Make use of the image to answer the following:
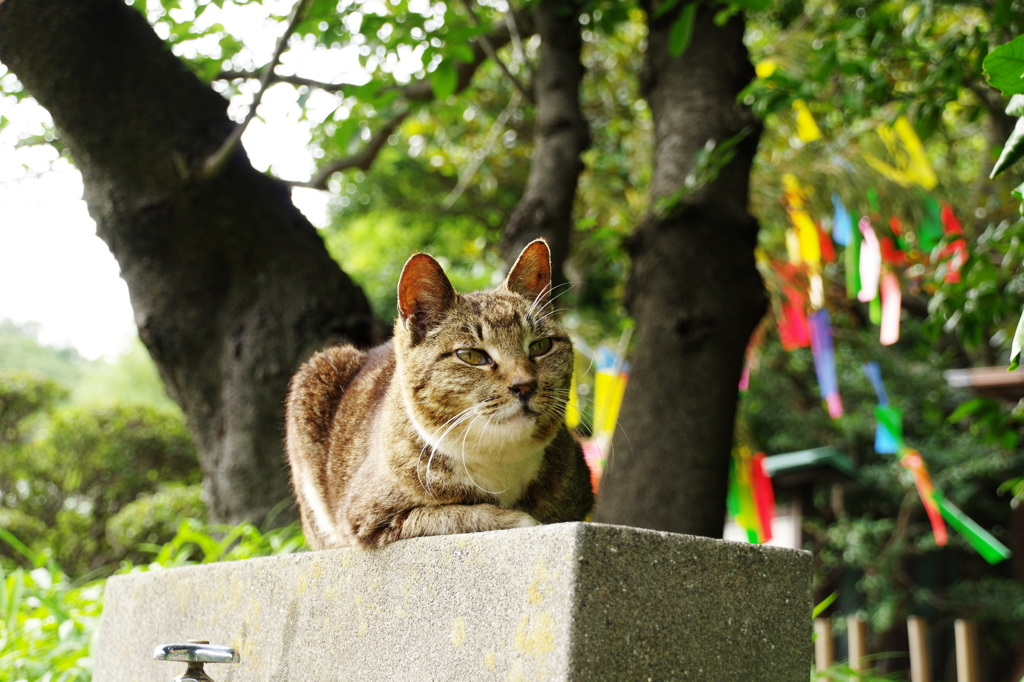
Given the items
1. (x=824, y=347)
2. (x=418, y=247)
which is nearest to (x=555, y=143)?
(x=824, y=347)

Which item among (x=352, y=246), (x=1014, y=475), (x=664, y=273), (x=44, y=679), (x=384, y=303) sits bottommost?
(x=44, y=679)

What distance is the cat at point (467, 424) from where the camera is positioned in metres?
1.67

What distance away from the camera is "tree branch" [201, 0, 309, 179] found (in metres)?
2.87

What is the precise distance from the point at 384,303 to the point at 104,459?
3232 millimetres

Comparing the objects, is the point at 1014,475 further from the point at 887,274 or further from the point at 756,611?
the point at 756,611

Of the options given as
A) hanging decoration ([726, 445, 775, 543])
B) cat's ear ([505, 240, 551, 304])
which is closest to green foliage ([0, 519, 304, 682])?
cat's ear ([505, 240, 551, 304])

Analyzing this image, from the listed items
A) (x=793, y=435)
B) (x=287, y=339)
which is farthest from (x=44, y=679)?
(x=793, y=435)

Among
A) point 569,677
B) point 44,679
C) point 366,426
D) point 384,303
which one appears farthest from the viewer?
point 384,303

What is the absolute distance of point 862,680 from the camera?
3221mm

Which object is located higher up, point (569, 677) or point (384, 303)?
point (384, 303)

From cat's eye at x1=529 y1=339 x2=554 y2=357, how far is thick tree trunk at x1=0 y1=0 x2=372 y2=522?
1.66m

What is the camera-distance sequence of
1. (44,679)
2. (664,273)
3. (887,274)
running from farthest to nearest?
(887,274) → (664,273) → (44,679)

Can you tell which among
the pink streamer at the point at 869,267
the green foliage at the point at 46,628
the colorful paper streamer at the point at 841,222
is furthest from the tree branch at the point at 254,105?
the colorful paper streamer at the point at 841,222

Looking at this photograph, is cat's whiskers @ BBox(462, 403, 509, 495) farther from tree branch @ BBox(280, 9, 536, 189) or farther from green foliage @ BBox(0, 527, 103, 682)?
tree branch @ BBox(280, 9, 536, 189)
